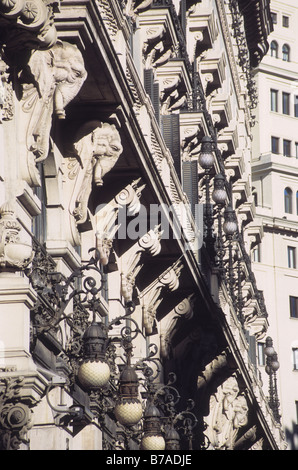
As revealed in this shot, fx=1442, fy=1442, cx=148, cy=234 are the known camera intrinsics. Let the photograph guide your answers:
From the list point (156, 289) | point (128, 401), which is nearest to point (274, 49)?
point (156, 289)

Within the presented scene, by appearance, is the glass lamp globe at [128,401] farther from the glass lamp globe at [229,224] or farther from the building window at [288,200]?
the building window at [288,200]

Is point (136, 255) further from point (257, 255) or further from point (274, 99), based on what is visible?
point (274, 99)

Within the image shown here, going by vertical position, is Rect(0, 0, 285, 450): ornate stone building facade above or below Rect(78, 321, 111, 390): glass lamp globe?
above

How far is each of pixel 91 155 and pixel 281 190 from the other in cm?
6190

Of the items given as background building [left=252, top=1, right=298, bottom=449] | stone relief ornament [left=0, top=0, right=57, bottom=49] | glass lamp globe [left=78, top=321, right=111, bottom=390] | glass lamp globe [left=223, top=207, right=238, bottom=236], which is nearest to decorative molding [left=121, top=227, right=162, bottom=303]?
glass lamp globe [left=223, top=207, right=238, bottom=236]

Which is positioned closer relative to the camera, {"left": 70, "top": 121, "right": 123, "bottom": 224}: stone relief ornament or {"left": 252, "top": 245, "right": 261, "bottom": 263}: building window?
{"left": 70, "top": 121, "right": 123, "bottom": 224}: stone relief ornament

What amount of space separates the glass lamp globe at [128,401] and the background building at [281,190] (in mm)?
55621

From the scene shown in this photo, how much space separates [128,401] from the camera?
63.1 feet

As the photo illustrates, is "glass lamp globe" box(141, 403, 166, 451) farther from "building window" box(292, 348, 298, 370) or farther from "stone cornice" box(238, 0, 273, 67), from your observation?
"building window" box(292, 348, 298, 370)

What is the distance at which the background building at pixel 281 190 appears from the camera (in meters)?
76.4

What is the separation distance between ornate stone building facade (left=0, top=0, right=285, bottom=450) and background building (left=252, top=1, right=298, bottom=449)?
3542cm

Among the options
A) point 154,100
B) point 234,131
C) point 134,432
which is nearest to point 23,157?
point 134,432

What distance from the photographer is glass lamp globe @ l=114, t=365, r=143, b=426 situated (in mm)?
19188
